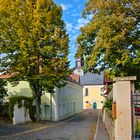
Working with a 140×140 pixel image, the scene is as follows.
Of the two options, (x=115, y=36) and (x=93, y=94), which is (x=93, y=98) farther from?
(x=115, y=36)

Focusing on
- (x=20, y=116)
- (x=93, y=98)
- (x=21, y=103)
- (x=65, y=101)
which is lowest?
(x=20, y=116)

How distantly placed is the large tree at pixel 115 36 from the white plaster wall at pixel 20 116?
15.7 m

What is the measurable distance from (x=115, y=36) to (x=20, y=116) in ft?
64.1

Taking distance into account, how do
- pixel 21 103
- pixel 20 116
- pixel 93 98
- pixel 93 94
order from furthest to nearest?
pixel 93 94 → pixel 93 98 → pixel 20 116 → pixel 21 103

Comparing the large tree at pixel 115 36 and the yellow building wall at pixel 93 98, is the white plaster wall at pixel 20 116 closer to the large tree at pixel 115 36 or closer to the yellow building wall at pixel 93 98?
the large tree at pixel 115 36

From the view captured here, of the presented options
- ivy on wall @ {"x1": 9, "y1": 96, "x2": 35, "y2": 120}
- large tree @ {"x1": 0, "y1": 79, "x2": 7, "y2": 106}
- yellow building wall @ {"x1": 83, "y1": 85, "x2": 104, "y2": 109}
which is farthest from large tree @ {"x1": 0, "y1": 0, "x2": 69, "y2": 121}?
yellow building wall @ {"x1": 83, "y1": 85, "x2": 104, "y2": 109}

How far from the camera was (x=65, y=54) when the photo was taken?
39688 millimetres

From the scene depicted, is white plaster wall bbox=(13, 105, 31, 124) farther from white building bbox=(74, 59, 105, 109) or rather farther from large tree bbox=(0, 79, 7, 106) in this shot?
white building bbox=(74, 59, 105, 109)

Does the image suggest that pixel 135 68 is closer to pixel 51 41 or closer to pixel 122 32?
pixel 122 32

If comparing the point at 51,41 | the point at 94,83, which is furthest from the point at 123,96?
the point at 94,83

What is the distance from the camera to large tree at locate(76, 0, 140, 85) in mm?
22203

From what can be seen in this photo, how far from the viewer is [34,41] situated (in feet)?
127

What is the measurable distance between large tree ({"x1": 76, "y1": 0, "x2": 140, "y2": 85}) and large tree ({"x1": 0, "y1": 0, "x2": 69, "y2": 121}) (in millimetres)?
15175

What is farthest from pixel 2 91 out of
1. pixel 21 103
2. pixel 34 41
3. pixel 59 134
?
pixel 59 134
